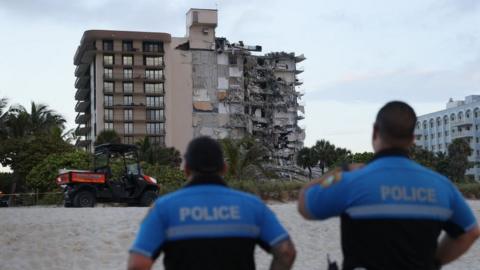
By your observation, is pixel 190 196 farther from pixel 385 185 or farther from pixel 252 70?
pixel 252 70

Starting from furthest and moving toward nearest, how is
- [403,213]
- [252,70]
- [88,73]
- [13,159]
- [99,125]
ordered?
[252,70] < [88,73] < [99,125] < [13,159] < [403,213]

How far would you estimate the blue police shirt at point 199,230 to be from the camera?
2.89m

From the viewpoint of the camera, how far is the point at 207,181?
9.96 feet

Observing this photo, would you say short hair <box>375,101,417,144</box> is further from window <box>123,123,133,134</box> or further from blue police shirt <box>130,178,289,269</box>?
window <box>123,123,133,134</box>

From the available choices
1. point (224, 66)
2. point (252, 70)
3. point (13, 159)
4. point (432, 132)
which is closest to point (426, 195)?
point (13, 159)

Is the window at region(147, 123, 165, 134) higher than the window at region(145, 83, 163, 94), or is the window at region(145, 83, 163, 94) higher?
the window at region(145, 83, 163, 94)

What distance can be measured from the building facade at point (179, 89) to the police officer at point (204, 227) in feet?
277

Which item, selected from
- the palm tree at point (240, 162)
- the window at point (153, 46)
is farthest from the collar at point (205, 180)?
the window at point (153, 46)

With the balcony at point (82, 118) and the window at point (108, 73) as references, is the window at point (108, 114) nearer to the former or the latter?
the window at point (108, 73)

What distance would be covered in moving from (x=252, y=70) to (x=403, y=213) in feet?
339

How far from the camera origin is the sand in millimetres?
11531

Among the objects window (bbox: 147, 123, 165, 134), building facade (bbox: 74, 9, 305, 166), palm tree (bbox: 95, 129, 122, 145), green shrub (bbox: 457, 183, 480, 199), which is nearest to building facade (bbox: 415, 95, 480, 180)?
building facade (bbox: 74, 9, 305, 166)

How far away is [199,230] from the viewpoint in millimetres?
2895

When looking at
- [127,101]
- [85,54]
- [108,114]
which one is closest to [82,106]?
[85,54]
